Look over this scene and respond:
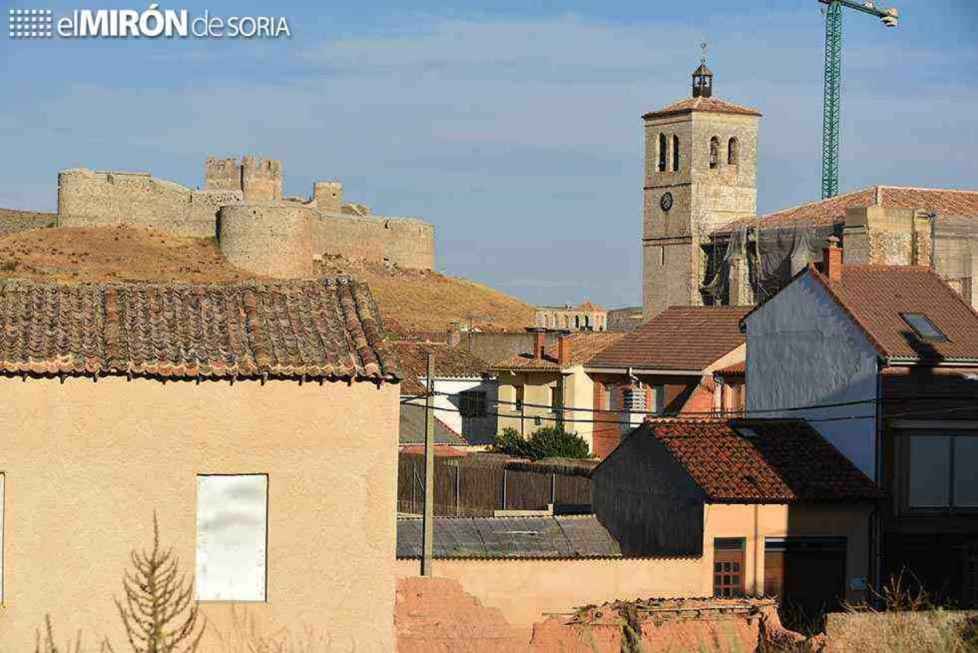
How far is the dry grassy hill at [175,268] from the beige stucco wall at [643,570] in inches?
2202

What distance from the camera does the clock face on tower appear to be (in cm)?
6769

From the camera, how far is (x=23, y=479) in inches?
578

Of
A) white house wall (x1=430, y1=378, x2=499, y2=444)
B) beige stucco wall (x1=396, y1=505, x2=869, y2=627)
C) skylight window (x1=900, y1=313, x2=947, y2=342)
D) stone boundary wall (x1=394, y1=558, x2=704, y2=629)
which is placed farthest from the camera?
white house wall (x1=430, y1=378, x2=499, y2=444)

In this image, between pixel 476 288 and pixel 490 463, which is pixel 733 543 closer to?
pixel 490 463

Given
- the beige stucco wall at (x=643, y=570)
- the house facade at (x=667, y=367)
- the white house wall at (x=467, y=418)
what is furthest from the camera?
the white house wall at (x=467, y=418)

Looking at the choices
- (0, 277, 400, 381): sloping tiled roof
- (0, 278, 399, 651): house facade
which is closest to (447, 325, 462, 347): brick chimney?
(0, 277, 400, 381): sloping tiled roof

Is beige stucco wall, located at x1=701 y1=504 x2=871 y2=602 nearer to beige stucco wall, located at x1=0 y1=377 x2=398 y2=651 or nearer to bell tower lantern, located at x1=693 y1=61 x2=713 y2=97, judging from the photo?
beige stucco wall, located at x1=0 y1=377 x2=398 y2=651

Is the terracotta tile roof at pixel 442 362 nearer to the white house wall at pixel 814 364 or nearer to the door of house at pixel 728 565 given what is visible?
the white house wall at pixel 814 364

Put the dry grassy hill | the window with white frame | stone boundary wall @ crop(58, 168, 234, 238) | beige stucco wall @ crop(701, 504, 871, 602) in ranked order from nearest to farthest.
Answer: beige stucco wall @ crop(701, 504, 871, 602) → the window with white frame → the dry grassy hill → stone boundary wall @ crop(58, 168, 234, 238)

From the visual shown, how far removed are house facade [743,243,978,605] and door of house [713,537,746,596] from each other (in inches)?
82.3

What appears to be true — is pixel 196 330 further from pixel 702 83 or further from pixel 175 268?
pixel 175 268

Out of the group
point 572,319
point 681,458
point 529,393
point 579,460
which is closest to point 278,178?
point 572,319

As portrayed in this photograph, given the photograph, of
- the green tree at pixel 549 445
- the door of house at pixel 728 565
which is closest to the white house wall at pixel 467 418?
the green tree at pixel 549 445

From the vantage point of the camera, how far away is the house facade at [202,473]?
579 inches
